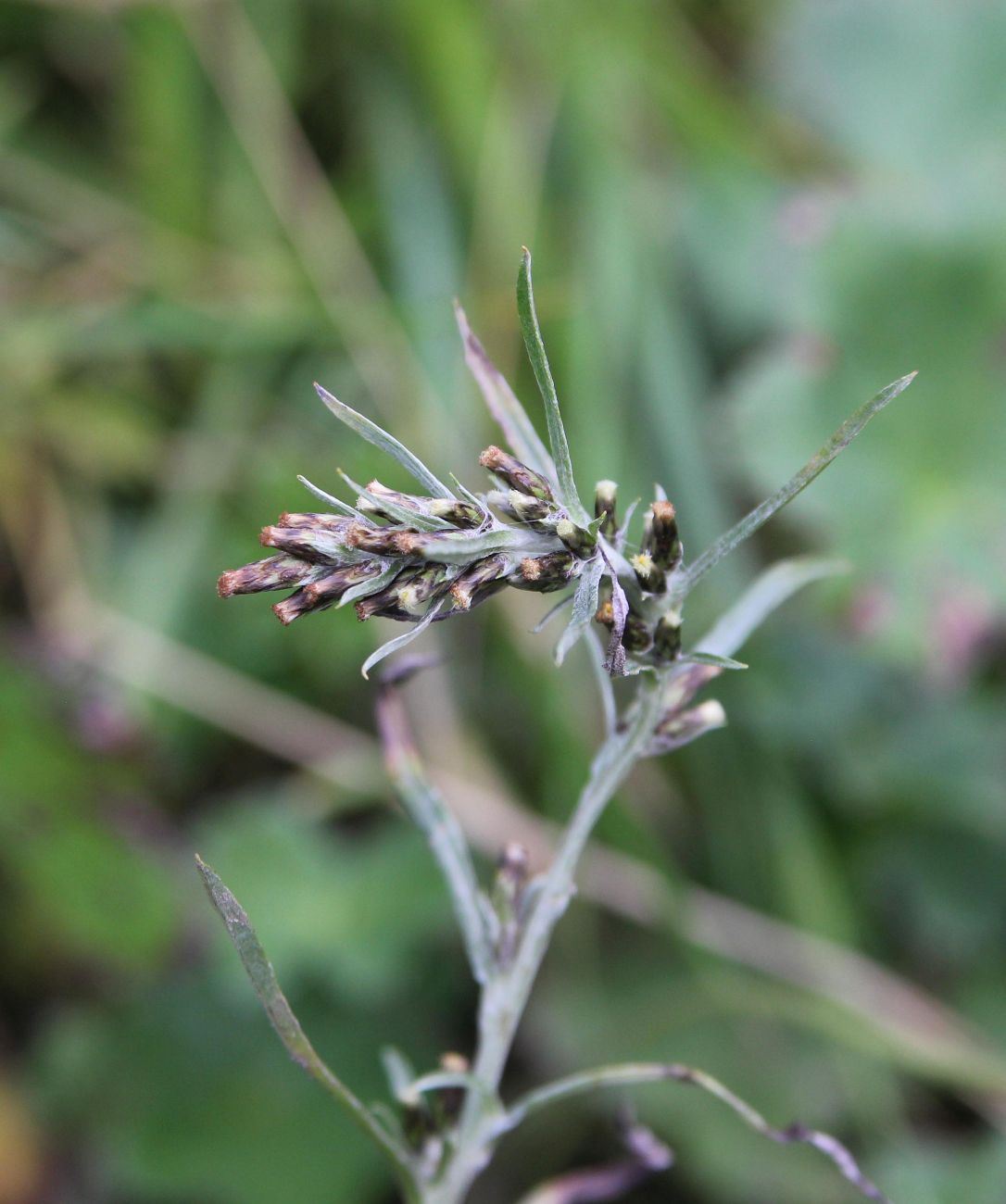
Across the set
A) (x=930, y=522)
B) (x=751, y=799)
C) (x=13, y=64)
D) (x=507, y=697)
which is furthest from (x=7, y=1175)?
(x=13, y=64)

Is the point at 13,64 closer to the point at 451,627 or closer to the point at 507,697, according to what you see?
the point at 451,627

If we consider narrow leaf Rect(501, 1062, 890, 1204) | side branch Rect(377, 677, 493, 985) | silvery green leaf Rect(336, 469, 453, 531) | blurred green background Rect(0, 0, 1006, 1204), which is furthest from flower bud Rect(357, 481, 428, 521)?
blurred green background Rect(0, 0, 1006, 1204)

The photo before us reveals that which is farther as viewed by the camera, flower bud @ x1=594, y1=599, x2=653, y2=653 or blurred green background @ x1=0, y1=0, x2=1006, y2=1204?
blurred green background @ x1=0, y1=0, x2=1006, y2=1204

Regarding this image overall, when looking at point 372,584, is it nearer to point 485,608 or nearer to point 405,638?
point 405,638

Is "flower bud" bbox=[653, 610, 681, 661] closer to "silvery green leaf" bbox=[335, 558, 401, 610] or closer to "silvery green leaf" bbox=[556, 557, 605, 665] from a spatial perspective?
"silvery green leaf" bbox=[556, 557, 605, 665]

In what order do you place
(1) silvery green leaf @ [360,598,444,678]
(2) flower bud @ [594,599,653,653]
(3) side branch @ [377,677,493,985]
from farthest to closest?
1. (3) side branch @ [377,677,493,985]
2. (2) flower bud @ [594,599,653,653]
3. (1) silvery green leaf @ [360,598,444,678]

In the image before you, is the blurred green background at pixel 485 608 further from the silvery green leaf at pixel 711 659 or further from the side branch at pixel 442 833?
the silvery green leaf at pixel 711 659
